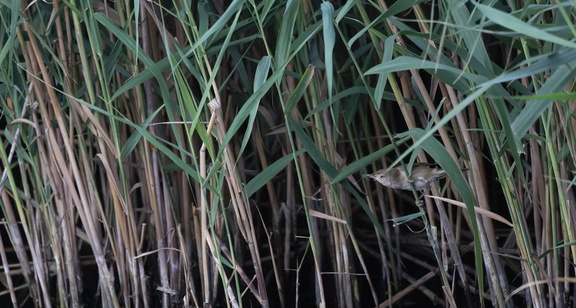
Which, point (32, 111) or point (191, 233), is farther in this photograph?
point (191, 233)

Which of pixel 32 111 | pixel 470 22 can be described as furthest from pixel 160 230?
pixel 470 22

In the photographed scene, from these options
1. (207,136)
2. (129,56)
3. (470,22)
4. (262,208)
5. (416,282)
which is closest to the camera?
(470,22)

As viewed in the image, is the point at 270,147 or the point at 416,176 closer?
the point at 416,176

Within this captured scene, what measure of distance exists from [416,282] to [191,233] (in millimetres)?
506

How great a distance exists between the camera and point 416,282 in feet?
Answer: 4.80

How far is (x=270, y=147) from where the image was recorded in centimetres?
170

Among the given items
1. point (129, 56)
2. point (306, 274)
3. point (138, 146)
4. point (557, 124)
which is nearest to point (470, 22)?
point (557, 124)

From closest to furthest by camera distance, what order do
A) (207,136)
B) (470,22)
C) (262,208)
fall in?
(470,22) < (207,136) < (262,208)

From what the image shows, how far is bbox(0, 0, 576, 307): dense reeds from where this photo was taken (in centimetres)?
102

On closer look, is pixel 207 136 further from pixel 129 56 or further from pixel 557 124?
pixel 557 124

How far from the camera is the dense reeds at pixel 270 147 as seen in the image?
3.34ft

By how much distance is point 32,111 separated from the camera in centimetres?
136

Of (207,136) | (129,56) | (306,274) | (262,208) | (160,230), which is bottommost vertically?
(306,274)

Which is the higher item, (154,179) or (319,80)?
(319,80)
